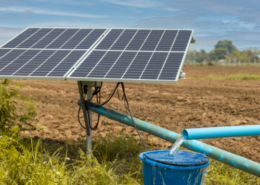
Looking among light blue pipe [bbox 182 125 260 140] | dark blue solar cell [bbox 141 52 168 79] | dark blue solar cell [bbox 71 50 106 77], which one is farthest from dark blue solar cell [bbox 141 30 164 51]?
light blue pipe [bbox 182 125 260 140]

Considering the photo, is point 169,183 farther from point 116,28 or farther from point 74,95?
point 74,95

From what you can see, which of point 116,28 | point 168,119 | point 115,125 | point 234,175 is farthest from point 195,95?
point 234,175

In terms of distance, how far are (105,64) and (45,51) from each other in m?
1.57

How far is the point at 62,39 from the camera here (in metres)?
6.19

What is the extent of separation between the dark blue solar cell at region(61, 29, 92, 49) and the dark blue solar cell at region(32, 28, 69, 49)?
449 mm

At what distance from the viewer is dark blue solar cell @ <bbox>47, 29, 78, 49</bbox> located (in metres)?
5.89

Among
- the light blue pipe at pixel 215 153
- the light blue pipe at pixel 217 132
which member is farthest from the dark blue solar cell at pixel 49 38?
the light blue pipe at pixel 217 132

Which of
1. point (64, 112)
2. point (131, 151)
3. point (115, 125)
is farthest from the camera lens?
point (64, 112)

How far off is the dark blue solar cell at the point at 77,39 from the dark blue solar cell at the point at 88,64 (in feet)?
2.30

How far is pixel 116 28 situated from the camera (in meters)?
6.38

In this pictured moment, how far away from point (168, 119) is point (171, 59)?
383 centimetres

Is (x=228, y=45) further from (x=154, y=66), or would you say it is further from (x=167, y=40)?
(x=154, y=66)

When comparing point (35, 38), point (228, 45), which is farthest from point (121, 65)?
point (228, 45)


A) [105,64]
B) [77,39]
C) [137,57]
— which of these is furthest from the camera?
[77,39]
